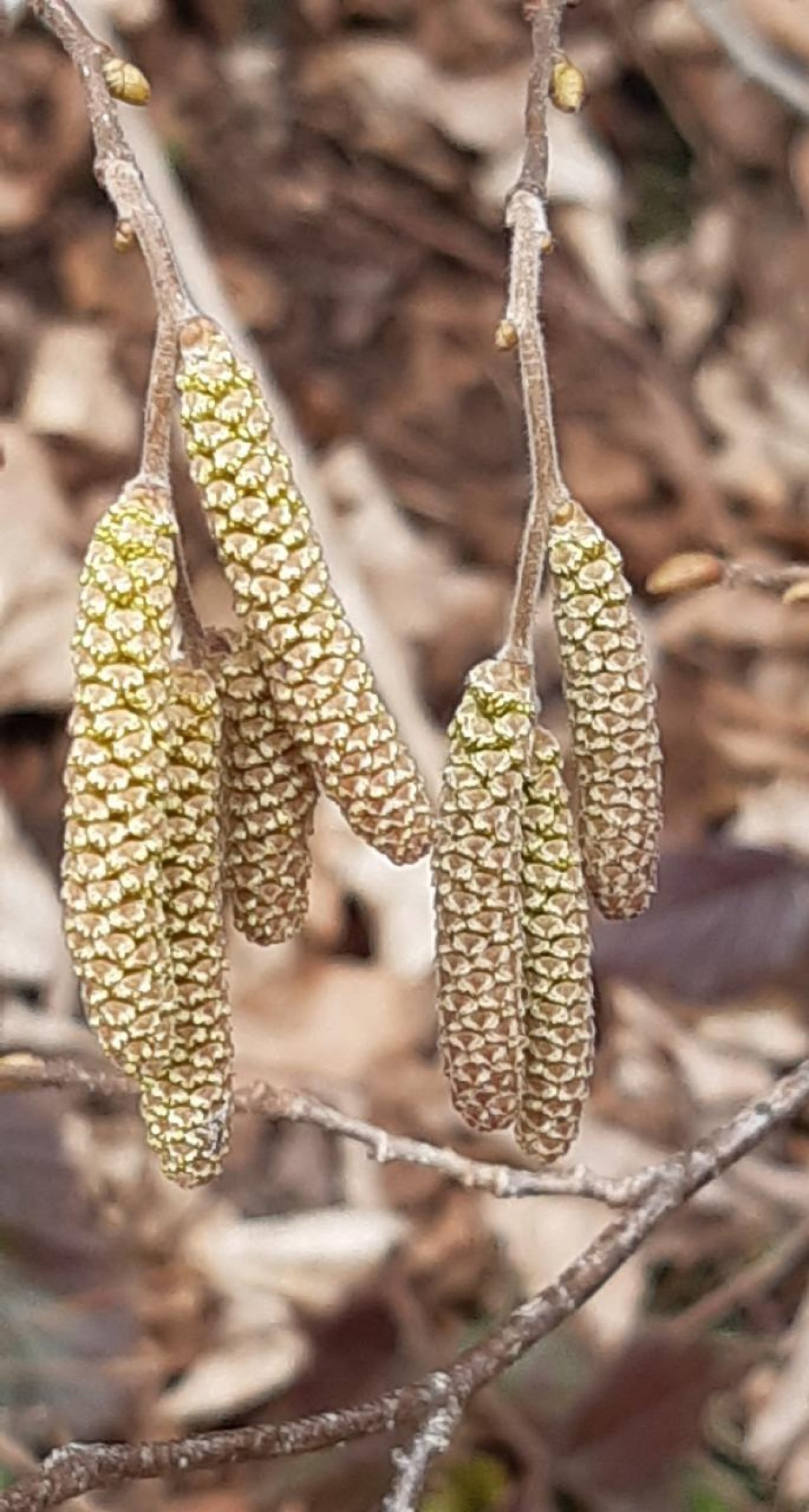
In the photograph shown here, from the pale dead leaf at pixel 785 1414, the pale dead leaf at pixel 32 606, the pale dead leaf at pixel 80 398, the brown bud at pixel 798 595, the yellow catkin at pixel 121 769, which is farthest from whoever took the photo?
the pale dead leaf at pixel 80 398

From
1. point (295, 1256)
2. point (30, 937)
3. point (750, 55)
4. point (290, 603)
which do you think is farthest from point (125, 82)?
point (295, 1256)

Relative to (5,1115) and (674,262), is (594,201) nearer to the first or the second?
(674,262)

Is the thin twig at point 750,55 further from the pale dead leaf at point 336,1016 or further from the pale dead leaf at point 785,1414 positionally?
the pale dead leaf at point 785,1414

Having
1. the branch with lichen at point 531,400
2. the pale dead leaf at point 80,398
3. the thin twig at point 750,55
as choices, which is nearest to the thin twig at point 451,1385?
the branch with lichen at point 531,400

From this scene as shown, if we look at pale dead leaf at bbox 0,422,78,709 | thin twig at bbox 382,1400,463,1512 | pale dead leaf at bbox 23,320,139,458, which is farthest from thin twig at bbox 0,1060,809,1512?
pale dead leaf at bbox 23,320,139,458

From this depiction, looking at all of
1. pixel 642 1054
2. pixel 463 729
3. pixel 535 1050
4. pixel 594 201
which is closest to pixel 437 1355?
pixel 642 1054

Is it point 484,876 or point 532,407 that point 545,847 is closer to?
point 484,876
